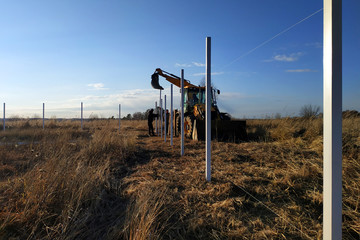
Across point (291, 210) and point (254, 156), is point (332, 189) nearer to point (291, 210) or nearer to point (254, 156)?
point (291, 210)

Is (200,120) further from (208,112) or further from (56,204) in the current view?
(56,204)

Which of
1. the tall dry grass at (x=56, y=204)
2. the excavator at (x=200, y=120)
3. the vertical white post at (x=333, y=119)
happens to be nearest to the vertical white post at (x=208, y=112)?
the tall dry grass at (x=56, y=204)

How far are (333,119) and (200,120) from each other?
8638 mm

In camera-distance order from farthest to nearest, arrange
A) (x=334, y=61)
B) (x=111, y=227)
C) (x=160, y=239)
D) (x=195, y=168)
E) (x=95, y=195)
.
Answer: (x=195, y=168) → (x=95, y=195) → (x=111, y=227) → (x=160, y=239) → (x=334, y=61)

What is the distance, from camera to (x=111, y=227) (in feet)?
8.70

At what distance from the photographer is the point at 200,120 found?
10.3 meters

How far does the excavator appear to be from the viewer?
33.5 feet

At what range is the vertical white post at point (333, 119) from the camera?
162 centimetres

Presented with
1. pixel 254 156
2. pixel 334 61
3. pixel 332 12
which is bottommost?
pixel 254 156

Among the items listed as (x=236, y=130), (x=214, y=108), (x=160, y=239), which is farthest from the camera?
(x=214, y=108)

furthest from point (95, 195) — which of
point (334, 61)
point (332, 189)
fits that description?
point (334, 61)

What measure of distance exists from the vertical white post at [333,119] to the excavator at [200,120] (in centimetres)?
719

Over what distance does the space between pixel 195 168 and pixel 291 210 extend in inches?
96.0

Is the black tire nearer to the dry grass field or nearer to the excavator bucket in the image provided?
the excavator bucket
